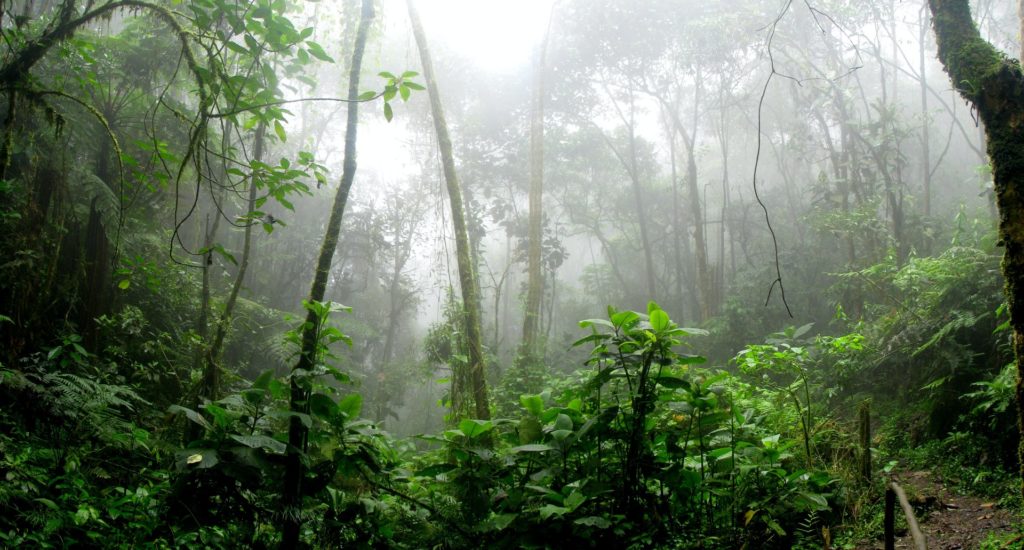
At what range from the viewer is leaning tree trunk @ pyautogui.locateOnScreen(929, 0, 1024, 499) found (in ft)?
6.98

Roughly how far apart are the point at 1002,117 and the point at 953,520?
267cm

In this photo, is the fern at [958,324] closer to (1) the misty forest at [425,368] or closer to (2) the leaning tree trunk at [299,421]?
(1) the misty forest at [425,368]

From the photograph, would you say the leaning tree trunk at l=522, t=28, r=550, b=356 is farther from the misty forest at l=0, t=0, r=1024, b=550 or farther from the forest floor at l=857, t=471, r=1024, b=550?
the forest floor at l=857, t=471, r=1024, b=550

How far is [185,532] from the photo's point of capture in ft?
9.20

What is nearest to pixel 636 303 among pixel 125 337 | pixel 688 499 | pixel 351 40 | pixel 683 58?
pixel 683 58

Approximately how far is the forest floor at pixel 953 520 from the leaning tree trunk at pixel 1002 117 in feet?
4.32

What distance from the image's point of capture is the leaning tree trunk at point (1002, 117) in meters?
2.13

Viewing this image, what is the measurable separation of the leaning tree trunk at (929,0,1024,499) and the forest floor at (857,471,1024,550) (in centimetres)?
132

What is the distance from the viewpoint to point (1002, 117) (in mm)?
2305

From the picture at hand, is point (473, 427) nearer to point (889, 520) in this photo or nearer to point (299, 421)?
point (299, 421)

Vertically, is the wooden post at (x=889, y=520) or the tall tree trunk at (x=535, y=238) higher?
the tall tree trunk at (x=535, y=238)

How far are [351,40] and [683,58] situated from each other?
11.8m

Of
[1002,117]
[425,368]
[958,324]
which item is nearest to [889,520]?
[1002,117]

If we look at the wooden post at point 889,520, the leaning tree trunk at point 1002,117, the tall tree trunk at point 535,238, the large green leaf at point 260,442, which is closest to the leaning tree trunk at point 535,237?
the tall tree trunk at point 535,238
